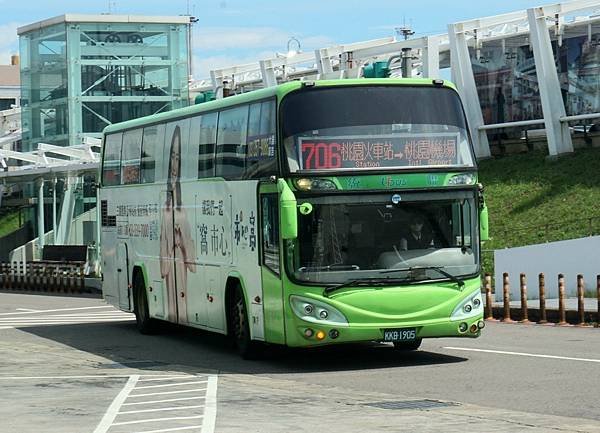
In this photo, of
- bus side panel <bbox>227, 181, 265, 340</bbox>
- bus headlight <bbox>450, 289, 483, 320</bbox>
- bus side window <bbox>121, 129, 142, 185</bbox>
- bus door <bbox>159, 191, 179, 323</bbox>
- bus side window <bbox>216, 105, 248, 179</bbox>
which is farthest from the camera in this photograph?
bus side window <bbox>121, 129, 142, 185</bbox>

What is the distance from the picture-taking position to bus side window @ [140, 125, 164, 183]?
23.6 m

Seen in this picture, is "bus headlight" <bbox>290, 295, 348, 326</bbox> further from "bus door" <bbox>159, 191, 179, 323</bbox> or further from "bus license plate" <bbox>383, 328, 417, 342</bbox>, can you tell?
"bus door" <bbox>159, 191, 179, 323</bbox>

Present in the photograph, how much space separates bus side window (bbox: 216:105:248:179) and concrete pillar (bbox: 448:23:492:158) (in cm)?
3674

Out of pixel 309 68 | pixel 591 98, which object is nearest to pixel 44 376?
pixel 591 98

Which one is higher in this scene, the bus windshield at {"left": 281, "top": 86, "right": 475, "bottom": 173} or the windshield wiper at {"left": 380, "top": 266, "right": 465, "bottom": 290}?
the bus windshield at {"left": 281, "top": 86, "right": 475, "bottom": 173}

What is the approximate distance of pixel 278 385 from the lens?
1605 cm

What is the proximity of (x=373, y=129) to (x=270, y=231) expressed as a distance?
1.81 meters

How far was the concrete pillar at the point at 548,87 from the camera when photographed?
51875 millimetres

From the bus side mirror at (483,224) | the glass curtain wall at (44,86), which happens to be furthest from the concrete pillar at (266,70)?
the bus side mirror at (483,224)

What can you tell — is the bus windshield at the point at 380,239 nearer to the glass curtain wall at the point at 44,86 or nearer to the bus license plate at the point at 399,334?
the bus license plate at the point at 399,334

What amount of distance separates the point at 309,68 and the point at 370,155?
48.0 meters

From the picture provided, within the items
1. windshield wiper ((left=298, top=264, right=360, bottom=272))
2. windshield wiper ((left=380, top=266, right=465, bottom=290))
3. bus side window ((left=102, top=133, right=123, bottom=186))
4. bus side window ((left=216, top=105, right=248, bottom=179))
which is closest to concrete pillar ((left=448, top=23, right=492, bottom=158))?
bus side window ((left=102, top=133, right=123, bottom=186))

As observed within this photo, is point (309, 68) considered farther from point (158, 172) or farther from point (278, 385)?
point (278, 385)

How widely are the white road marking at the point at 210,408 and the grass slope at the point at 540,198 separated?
79.4 ft
